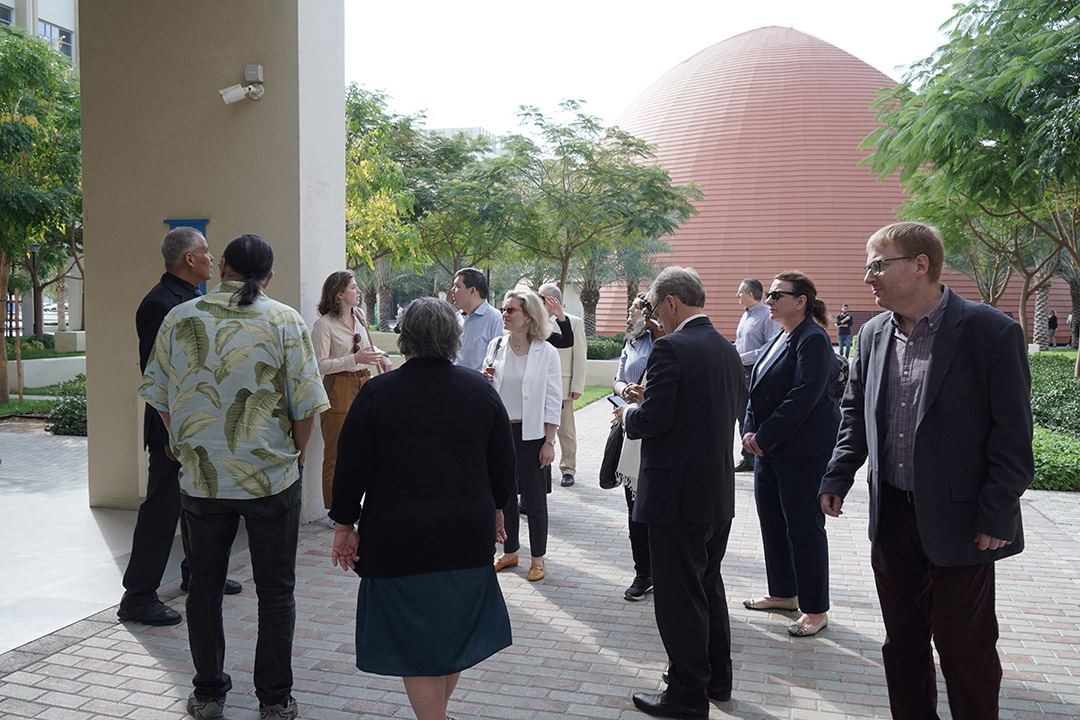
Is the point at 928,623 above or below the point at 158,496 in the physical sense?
below

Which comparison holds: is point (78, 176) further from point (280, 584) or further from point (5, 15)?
point (5, 15)

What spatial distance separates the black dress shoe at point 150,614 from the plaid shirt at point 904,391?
12.6 ft

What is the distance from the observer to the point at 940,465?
3053mm

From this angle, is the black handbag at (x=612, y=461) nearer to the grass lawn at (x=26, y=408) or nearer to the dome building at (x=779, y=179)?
the grass lawn at (x=26, y=408)

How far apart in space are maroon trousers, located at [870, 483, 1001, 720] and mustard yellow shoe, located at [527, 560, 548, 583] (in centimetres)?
274

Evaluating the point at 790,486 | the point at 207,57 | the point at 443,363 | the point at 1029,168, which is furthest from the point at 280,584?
the point at 1029,168

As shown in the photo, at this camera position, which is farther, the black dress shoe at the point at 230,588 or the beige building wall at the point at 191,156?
the beige building wall at the point at 191,156

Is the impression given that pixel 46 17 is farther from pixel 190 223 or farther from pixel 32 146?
pixel 190 223

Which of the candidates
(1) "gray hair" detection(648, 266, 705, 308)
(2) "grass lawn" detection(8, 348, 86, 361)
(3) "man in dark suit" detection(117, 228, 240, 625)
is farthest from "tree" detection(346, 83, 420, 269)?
(1) "gray hair" detection(648, 266, 705, 308)

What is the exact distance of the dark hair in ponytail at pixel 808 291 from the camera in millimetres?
4730

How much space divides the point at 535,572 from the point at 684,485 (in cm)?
239

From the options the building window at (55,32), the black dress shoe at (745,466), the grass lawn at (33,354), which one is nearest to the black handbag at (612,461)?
the black dress shoe at (745,466)

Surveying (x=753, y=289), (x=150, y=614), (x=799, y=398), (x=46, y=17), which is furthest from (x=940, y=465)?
(x=46, y=17)

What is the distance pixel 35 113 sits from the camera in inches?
574
